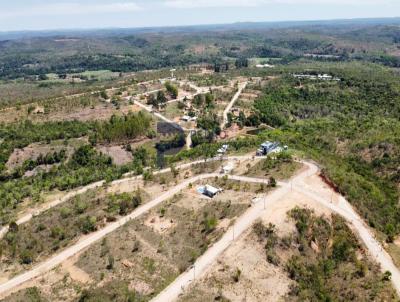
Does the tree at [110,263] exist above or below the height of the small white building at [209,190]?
below

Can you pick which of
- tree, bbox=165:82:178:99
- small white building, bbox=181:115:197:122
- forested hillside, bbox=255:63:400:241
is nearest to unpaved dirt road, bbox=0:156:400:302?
forested hillside, bbox=255:63:400:241

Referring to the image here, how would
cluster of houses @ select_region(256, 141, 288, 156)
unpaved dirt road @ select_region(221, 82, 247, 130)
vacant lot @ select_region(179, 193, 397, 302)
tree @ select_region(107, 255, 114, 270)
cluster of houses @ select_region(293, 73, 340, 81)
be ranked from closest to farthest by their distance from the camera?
vacant lot @ select_region(179, 193, 397, 302) < tree @ select_region(107, 255, 114, 270) < cluster of houses @ select_region(256, 141, 288, 156) < unpaved dirt road @ select_region(221, 82, 247, 130) < cluster of houses @ select_region(293, 73, 340, 81)

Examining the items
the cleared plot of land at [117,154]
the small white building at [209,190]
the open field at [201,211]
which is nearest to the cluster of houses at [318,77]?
the open field at [201,211]

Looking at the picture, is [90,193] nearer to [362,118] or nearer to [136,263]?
[136,263]

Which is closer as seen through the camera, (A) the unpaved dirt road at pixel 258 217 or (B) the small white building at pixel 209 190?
(A) the unpaved dirt road at pixel 258 217

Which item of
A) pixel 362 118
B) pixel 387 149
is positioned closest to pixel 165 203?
pixel 387 149

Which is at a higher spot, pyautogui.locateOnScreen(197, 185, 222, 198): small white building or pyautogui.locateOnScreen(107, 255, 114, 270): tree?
pyautogui.locateOnScreen(197, 185, 222, 198): small white building

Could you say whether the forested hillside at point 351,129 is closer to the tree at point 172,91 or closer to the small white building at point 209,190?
the small white building at point 209,190

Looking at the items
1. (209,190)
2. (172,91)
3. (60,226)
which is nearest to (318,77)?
(172,91)

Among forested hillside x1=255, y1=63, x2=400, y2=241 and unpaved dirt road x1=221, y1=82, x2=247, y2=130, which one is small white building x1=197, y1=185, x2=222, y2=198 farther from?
unpaved dirt road x1=221, y1=82, x2=247, y2=130

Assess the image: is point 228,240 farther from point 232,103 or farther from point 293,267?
point 232,103

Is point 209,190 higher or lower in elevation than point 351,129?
higher

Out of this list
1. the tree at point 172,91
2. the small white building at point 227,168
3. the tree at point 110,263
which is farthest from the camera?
the tree at point 172,91
